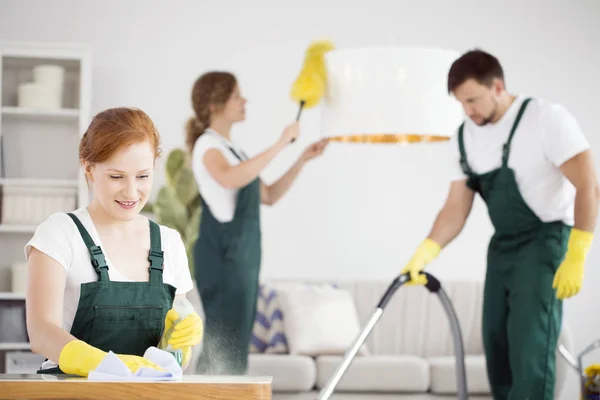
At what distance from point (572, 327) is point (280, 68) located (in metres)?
2.38

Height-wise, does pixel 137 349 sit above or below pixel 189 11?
below

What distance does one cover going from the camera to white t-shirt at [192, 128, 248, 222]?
12.2 ft

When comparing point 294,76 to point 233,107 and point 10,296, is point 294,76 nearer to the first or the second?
point 233,107

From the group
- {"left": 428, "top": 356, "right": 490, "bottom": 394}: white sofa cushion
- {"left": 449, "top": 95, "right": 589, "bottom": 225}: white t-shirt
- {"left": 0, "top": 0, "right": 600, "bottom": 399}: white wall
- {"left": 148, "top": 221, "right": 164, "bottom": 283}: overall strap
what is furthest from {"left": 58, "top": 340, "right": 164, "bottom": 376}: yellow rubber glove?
{"left": 0, "top": 0, "right": 600, "bottom": 399}: white wall

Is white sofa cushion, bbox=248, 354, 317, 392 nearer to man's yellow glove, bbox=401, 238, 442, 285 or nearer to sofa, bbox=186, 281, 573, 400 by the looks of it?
sofa, bbox=186, 281, 573, 400

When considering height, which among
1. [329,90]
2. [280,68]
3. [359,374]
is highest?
[280,68]

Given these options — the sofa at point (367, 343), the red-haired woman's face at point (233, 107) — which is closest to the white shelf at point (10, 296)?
the sofa at point (367, 343)

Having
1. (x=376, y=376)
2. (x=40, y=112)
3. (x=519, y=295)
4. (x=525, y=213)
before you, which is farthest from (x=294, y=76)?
(x=519, y=295)

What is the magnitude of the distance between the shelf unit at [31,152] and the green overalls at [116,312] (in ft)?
11.4

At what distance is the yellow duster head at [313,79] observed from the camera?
12.0 ft

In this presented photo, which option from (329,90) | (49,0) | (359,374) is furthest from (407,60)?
(49,0)

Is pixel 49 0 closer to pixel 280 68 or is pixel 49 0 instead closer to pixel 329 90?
pixel 280 68

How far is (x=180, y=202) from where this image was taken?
5.02m

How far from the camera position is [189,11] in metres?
5.57
